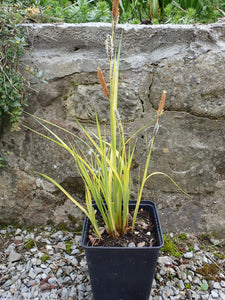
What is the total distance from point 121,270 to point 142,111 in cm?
84

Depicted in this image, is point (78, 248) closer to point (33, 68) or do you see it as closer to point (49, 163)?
point (49, 163)

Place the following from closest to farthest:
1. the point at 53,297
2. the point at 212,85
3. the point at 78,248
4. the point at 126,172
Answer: the point at 126,172 → the point at 53,297 → the point at 212,85 → the point at 78,248

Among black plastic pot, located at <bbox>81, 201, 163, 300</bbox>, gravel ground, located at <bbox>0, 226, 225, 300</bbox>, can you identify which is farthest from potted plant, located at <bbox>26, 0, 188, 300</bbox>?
gravel ground, located at <bbox>0, 226, 225, 300</bbox>

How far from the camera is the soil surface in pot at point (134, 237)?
3.77ft

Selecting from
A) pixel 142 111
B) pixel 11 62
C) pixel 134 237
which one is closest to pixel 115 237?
pixel 134 237

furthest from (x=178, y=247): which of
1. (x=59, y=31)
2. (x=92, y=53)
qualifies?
(x=59, y=31)

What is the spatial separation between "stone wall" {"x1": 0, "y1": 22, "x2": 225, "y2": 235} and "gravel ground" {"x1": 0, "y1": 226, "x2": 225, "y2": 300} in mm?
114

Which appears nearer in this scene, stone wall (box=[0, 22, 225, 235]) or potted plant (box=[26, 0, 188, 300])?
potted plant (box=[26, 0, 188, 300])

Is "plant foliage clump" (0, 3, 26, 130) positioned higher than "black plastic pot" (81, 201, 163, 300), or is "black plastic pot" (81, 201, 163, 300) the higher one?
"plant foliage clump" (0, 3, 26, 130)

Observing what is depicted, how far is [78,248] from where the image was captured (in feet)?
5.05

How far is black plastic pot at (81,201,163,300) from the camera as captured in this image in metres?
1.07

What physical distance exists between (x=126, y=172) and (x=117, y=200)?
0.15 meters

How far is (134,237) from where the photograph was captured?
46.7 inches

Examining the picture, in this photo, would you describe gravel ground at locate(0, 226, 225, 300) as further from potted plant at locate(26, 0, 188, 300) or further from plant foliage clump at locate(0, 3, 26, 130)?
plant foliage clump at locate(0, 3, 26, 130)
